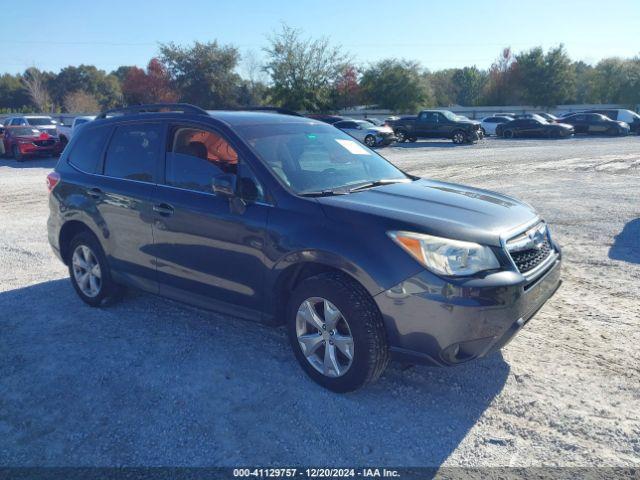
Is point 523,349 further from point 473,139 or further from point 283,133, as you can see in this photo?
point 473,139

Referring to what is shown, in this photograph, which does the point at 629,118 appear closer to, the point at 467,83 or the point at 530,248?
the point at 530,248

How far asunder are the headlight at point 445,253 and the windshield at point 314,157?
37.3 inches

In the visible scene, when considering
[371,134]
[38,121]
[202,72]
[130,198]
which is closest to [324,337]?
[130,198]

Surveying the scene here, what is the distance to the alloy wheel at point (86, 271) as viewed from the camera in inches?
206

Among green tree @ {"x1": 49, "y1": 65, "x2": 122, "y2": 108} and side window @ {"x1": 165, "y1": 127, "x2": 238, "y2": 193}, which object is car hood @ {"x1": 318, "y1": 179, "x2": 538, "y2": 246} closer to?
side window @ {"x1": 165, "y1": 127, "x2": 238, "y2": 193}

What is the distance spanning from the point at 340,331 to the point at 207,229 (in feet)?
4.40

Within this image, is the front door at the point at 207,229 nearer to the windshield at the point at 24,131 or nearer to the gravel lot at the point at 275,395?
the gravel lot at the point at 275,395

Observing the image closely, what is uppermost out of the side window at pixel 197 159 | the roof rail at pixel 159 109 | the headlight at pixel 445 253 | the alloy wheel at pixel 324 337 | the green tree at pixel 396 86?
the green tree at pixel 396 86

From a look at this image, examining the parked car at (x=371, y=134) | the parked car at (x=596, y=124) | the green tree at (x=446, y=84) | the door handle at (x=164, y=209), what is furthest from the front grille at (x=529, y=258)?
the green tree at (x=446, y=84)

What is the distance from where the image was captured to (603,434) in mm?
3154

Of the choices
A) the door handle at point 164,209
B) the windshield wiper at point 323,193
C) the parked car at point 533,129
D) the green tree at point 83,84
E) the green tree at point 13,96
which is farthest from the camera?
the green tree at point 83,84

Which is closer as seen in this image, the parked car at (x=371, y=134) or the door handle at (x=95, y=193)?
the door handle at (x=95, y=193)

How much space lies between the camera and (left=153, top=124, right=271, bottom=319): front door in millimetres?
3908

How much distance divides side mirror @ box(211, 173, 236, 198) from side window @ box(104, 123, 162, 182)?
3.24 ft
